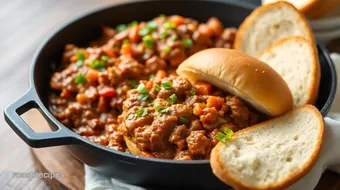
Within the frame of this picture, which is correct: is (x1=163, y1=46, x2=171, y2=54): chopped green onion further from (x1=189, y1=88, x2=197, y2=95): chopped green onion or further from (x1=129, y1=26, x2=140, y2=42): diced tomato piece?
(x1=189, y1=88, x2=197, y2=95): chopped green onion

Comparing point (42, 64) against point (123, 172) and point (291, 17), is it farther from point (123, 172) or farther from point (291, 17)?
point (291, 17)

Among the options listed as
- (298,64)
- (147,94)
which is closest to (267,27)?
(298,64)

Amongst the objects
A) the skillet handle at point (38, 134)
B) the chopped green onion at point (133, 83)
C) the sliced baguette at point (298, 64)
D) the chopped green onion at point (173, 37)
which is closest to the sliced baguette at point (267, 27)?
the sliced baguette at point (298, 64)

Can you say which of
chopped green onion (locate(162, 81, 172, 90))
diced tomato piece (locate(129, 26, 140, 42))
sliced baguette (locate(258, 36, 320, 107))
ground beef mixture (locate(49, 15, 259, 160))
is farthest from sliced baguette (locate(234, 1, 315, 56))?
chopped green onion (locate(162, 81, 172, 90))

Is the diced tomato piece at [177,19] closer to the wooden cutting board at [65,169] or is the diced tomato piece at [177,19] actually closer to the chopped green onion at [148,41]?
the chopped green onion at [148,41]

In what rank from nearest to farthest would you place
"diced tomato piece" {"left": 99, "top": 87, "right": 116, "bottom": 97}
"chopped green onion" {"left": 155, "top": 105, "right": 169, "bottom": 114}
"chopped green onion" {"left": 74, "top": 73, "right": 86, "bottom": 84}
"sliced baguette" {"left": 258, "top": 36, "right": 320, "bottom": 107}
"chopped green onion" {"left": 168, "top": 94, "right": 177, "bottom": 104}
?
"chopped green onion" {"left": 155, "top": 105, "right": 169, "bottom": 114}, "chopped green onion" {"left": 168, "top": 94, "right": 177, "bottom": 104}, "sliced baguette" {"left": 258, "top": 36, "right": 320, "bottom": 107}, "diced tomato piece" {"left": 99, "top": 87, "right": 116, "bottom": 97}, "chopped green onion" {"left": 74, "top": 73, "right": 86, "bottom": 84}
